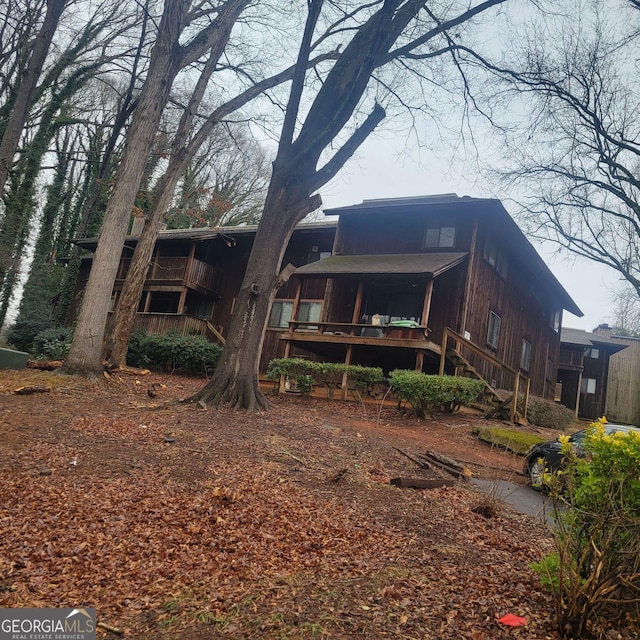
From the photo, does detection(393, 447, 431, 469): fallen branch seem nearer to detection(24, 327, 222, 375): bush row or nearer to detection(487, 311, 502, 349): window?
detection(24, 327, 222, 375): bush row

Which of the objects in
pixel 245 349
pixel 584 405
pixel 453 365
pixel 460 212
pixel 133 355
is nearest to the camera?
pixel 245 349

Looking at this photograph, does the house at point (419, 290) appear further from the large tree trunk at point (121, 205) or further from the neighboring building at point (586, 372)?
the neighboring building at point (586, 372)

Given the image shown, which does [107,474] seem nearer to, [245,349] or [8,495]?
[8,495]

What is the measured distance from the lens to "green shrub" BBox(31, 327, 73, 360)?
1631 cm

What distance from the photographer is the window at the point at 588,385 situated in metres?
33.5

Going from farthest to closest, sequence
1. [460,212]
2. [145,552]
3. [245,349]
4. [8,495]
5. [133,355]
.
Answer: [133,355] → [460,212] → [245,349] → [8,495] → [145,552]

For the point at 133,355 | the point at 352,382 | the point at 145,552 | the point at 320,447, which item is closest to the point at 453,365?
the point at 352,382

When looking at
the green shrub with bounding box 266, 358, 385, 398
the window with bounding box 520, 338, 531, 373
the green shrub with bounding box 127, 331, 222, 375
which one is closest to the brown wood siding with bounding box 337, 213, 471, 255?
the green shrub with bounding box 266, 358, 385, 398

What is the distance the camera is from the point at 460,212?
1764cm

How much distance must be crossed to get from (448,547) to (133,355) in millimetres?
17680

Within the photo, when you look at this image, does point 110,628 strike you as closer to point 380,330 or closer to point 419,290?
point 380,330

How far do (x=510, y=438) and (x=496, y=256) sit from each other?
10.3 meters

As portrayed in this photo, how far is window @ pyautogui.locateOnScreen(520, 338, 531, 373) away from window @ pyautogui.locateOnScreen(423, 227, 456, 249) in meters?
7.67

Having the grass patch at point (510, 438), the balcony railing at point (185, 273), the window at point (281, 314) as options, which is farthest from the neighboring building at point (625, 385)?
the balcony railing at point (185, 273)
